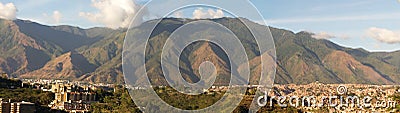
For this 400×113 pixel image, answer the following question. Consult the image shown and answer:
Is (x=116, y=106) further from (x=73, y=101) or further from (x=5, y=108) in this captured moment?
(x=5, y=108)

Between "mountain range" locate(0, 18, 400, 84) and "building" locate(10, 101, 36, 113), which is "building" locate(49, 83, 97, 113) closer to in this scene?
"building" locate(10, 101, 36, 113)

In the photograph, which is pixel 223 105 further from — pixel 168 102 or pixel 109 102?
pixel 109 102

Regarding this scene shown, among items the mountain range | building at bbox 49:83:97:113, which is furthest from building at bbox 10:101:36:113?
the mountain range

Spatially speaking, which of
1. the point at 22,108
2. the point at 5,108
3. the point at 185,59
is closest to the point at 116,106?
the point at 22,108

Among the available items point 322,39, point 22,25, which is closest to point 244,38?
point 322,39

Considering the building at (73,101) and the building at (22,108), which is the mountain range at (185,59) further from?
the building at (22,108)

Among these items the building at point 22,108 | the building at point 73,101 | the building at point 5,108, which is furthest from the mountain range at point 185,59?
the building at point 5,108

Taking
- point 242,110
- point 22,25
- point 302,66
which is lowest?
point 242,110

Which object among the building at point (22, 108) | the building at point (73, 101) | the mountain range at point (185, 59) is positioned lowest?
the building at point (22, 108)
